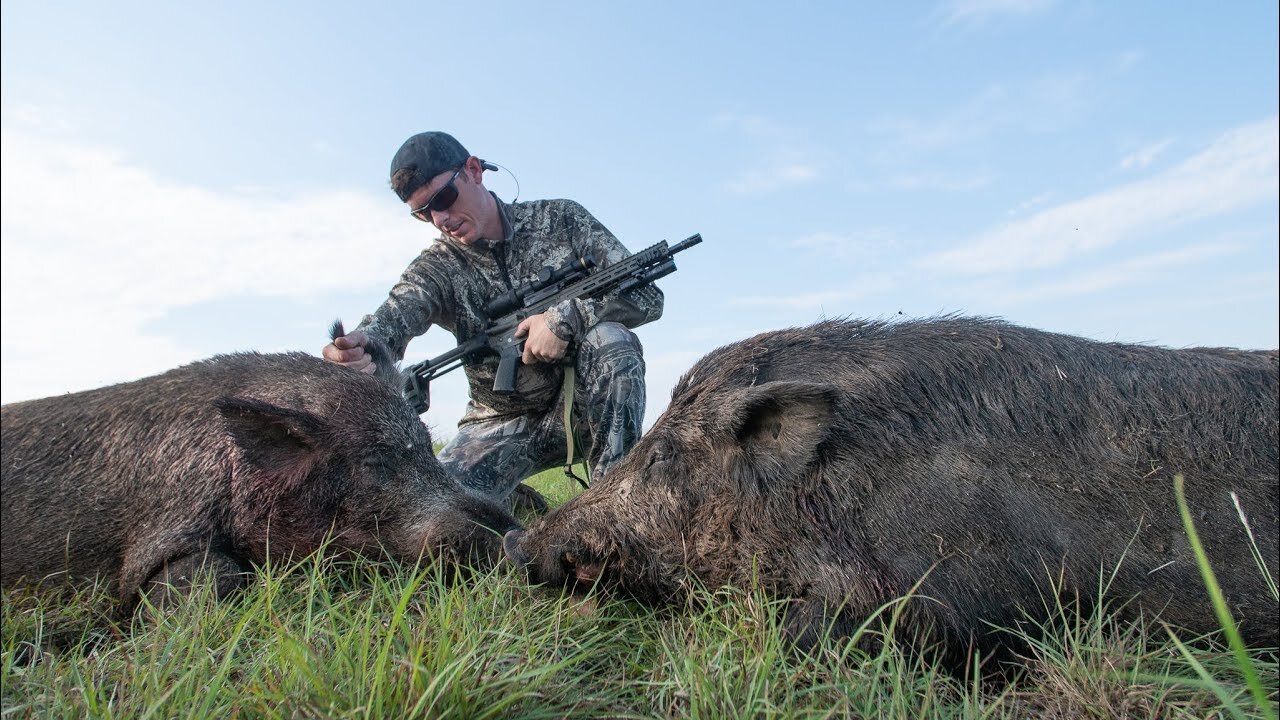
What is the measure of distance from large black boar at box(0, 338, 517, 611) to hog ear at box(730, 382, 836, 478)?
1353 mm

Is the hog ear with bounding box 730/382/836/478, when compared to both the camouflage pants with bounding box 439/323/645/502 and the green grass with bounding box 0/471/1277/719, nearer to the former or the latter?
the green grass with bounding box 0/471/1277/719

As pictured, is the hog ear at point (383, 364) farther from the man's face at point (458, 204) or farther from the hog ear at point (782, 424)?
the hog ear at point (782, 424)

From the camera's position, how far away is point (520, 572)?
3.47 meters

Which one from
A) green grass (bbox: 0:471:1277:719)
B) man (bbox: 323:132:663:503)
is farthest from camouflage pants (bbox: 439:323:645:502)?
green grass (bbox: 0:471:1277:719)

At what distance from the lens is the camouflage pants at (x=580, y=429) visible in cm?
574

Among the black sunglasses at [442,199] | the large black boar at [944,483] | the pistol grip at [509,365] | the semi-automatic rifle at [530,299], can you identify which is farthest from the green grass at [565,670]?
the black sunglasses at [442,199]

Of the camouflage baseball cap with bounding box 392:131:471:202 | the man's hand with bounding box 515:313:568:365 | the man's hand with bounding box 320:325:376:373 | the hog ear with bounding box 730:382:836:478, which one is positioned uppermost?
the camouflage baseball cap with bounding box 392:131:471:202

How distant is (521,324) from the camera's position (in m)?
6.03

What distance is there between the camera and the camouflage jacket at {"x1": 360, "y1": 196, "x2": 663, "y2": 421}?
20.7ft

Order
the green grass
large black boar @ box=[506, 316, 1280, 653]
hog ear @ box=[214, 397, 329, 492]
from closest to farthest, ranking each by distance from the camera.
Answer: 1. the green grass
2. large black boar @ box=[506, 316, 1280, 653]
3. hog ear @ box=[214, 397, 329, 492]

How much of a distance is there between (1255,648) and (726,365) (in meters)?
2.05

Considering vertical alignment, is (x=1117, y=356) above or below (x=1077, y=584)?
above

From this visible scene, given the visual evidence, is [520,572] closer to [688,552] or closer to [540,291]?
[688,552]

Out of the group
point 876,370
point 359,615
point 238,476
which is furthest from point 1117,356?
point 238,476
